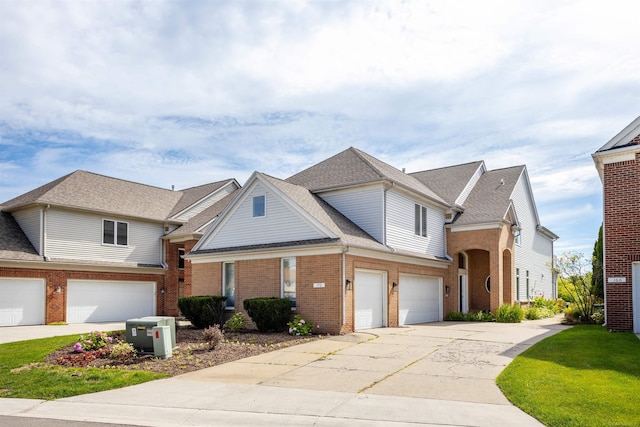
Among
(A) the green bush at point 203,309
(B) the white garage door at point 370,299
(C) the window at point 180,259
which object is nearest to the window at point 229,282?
(A) the green bush at point 203,309

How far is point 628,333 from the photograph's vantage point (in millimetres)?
17703

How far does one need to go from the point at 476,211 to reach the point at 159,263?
18.0 m

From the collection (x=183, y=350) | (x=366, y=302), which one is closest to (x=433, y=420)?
(x=183, y=350)

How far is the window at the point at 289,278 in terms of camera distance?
805 inches

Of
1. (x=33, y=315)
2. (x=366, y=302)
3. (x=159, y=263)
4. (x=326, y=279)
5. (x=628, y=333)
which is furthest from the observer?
(x=159, y=263)

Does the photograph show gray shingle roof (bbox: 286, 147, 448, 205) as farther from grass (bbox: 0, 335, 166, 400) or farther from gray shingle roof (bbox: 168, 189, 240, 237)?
grass (bbox: 0, 335, 166, 400)

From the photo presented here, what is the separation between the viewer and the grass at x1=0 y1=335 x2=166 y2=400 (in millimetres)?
10812

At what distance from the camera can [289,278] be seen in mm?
20625

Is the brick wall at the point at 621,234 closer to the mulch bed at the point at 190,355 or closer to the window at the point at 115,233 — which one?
the mulch bed at the point at 190,355

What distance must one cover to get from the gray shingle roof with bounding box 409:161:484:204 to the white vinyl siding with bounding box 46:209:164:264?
1588 centimetres

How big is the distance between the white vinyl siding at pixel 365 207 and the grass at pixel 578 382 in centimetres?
859

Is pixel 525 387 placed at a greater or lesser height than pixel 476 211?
lesser

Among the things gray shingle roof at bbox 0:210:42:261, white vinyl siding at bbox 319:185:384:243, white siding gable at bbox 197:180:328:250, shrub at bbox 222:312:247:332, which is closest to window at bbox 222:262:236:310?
white siding gable at bbox 197:180:328:250

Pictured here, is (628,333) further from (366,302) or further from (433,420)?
(433,420)
